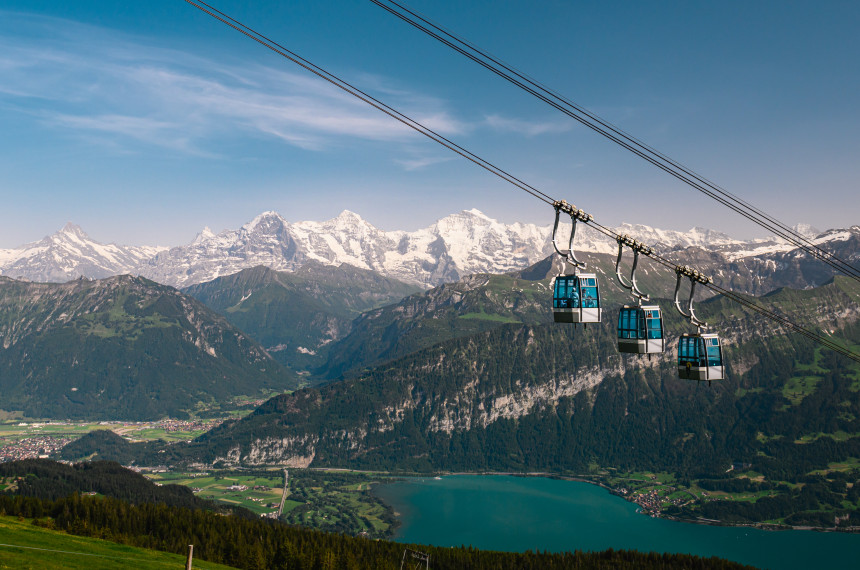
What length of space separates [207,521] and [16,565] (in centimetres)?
12232

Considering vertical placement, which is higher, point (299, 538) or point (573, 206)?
point (573, 206)

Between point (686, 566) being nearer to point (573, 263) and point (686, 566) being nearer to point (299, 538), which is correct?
point (299, 538)

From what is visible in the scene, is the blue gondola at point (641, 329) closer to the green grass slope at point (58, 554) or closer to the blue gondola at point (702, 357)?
the blue gondola at point (702, 357)

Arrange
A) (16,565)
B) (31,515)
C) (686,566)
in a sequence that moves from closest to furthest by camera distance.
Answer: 1. (16,565)
2. (31,515)
3. (686,566)

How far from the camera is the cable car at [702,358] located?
39.9 meters

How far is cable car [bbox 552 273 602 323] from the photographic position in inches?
1515

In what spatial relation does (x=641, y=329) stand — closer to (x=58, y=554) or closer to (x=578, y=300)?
(x=578, y=300)

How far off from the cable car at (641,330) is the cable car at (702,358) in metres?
2.06

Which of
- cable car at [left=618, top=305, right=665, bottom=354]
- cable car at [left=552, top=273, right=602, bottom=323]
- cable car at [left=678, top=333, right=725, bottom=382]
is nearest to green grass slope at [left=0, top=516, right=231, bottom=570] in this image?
cable car at [left=552, top=273, right=602, bottom=323]

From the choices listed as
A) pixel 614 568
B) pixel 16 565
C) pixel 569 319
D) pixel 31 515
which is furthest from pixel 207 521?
pixel 569 319

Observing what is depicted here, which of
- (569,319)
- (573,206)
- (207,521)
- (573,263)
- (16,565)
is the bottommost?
(207,521)

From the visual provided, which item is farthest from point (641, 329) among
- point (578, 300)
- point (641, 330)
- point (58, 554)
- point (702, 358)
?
point (58, 554)

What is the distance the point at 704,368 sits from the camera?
39969mm

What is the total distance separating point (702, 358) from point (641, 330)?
428 cm
